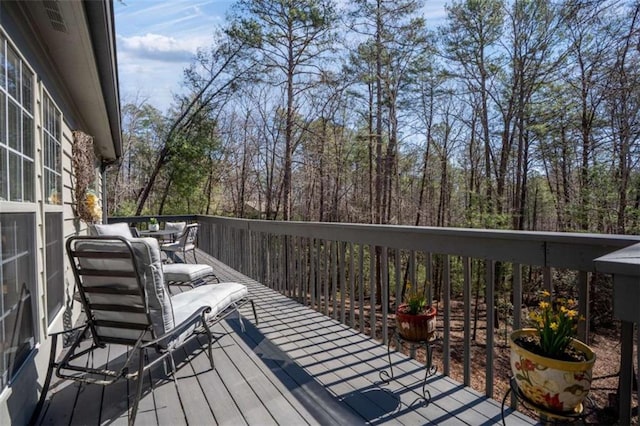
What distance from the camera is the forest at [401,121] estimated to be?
9312mm

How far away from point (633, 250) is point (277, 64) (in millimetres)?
11076

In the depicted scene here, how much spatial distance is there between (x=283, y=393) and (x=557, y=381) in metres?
1.49

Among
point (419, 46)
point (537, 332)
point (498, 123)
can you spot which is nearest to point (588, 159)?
point (498, 123)

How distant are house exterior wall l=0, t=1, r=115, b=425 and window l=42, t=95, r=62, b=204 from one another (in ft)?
0.07

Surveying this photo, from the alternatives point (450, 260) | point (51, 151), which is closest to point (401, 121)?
point (450, 260)

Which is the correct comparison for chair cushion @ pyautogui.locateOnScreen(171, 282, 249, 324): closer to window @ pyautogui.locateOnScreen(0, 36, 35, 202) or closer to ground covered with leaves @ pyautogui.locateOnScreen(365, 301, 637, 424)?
window @ pyautogui.locateOnScreen(0, 36, 35, 202)

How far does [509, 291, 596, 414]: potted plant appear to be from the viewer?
57.4 inches

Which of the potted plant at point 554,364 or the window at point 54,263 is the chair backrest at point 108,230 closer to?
the window at point 54,263

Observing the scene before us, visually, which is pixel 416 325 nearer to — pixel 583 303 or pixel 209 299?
pixel 583 303

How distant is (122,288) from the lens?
7.23 ft

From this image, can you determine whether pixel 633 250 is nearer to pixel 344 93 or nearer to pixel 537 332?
pixel 537 332

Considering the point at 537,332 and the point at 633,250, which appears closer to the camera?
the point at 633,250

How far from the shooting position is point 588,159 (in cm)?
951

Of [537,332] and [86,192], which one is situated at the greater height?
[86,192]
